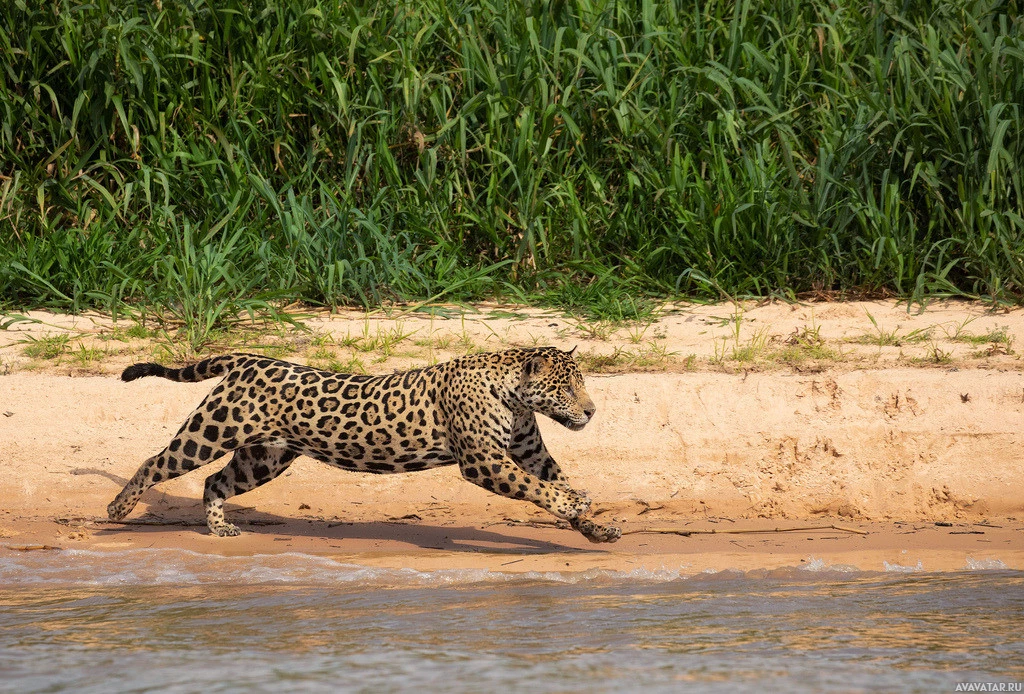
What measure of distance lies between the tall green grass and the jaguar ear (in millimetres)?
2073

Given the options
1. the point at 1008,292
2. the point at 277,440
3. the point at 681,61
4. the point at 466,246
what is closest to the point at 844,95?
the point at 681,61

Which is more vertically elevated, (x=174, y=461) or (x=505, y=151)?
(x=505, y=151)

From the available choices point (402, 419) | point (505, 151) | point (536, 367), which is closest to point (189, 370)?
point (402, 419)

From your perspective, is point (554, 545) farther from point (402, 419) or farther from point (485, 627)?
point (485, 627)

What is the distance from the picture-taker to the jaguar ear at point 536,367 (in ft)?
19.2

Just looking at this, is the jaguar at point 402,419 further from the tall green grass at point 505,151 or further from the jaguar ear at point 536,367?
the tall green grass at point 505,151

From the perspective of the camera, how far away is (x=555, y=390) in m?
5.84

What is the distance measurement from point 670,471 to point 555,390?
3.21 feet

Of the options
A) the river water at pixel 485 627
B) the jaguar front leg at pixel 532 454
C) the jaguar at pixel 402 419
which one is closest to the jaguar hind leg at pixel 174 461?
the jaguar at pixel 402 419

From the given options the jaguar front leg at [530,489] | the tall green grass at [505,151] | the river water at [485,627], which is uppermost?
the tall green grass at [505,151]

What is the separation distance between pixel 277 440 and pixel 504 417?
3.28 ft

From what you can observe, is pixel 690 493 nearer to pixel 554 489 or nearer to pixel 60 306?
pixel 554 489

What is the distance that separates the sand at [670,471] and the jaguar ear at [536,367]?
29.6 inches

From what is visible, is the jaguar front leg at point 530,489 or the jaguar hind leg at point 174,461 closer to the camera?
the jaguar front leg at point 530,489
